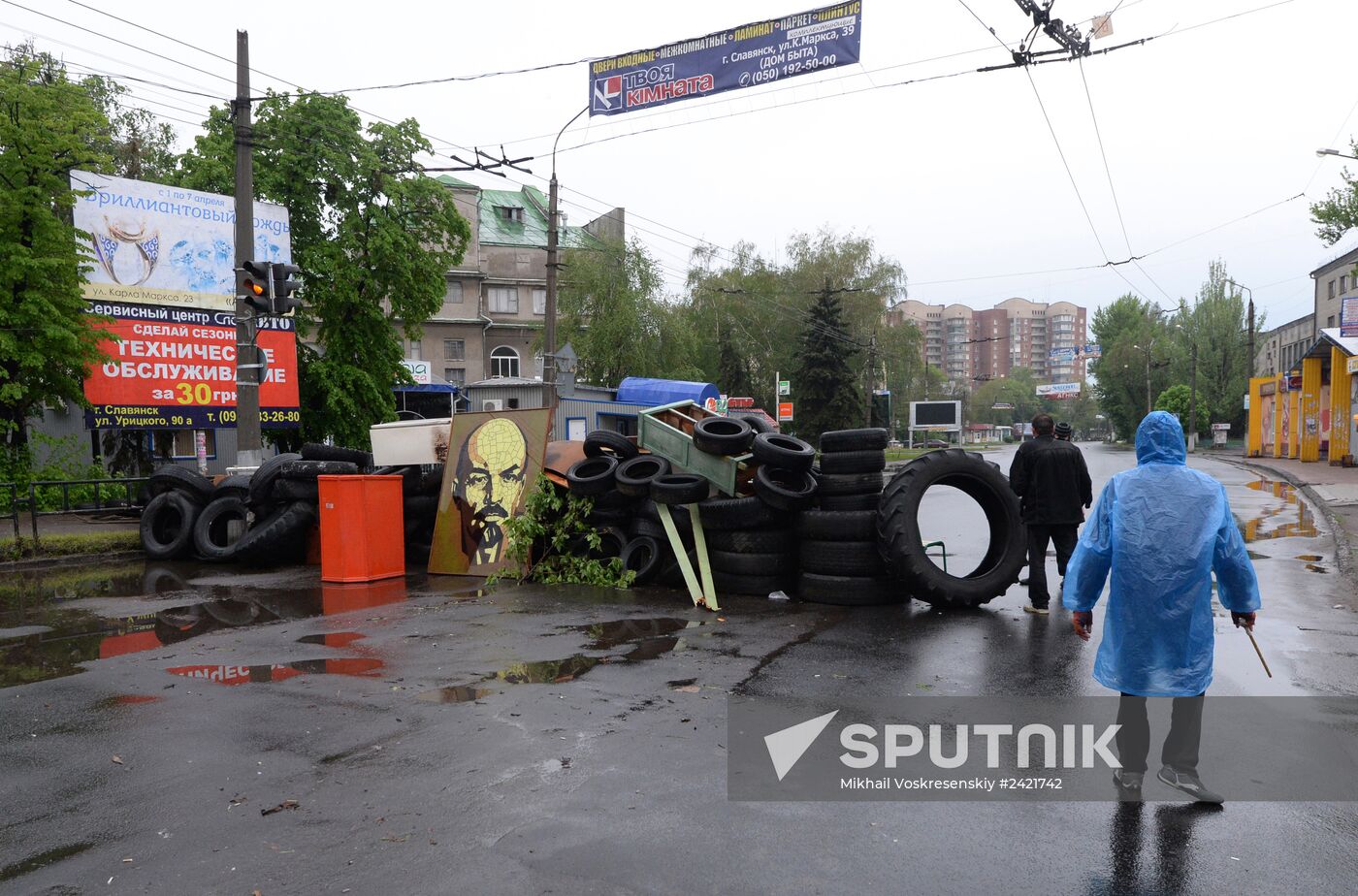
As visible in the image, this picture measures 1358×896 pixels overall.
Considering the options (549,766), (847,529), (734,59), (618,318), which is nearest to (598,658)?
(549,766)

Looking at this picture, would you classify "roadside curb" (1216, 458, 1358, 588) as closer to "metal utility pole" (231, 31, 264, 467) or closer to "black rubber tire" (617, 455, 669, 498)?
"black rubber tire" (617, 455, 669, 498)

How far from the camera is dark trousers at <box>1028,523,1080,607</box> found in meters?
8.61

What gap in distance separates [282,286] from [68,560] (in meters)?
5.20

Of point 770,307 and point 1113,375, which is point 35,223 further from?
point 1113,375

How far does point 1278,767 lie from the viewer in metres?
4.59

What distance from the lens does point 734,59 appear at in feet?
47.2

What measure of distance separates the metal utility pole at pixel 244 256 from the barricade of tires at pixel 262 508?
2.82 ft

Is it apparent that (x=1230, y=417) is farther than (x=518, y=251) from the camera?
Yes

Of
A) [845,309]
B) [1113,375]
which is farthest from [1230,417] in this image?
[845,309]

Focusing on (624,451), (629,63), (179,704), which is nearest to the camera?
(179,704)

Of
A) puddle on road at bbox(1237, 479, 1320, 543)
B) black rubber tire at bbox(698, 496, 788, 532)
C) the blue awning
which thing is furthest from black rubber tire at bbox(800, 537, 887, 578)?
the blue awning

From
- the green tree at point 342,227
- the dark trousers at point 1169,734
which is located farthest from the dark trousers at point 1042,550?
the green tree at point 342,227

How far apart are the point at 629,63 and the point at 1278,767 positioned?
14.2 meters

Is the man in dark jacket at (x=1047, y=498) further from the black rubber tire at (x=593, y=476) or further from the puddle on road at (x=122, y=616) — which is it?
the puddle on road at (x=122, y=616)
